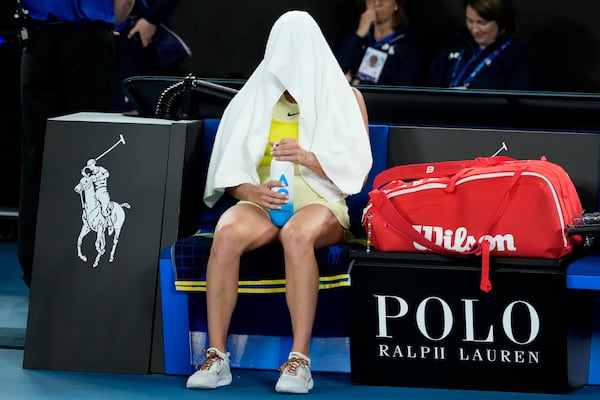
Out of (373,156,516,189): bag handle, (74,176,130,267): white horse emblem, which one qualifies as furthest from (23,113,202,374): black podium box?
(373,156,516,189): bag handle

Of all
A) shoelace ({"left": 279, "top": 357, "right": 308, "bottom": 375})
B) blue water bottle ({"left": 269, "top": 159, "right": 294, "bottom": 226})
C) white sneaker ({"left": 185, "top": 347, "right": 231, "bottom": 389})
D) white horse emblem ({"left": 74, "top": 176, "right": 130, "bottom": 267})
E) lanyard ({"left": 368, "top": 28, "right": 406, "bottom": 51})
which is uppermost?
lanyard ({"left": 368, "top": 28, "right": 406, "bottom": 51})

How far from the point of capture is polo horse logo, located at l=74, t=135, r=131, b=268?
4.35 m

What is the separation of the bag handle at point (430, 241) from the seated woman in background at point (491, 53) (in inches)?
105

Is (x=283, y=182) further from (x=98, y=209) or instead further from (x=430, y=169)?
(x=98, y=209)

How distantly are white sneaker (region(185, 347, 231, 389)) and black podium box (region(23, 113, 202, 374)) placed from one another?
29 centimetres

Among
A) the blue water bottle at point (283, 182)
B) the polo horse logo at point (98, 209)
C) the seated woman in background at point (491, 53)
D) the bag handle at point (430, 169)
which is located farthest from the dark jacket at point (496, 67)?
the polo horse logo at point (98, 209)

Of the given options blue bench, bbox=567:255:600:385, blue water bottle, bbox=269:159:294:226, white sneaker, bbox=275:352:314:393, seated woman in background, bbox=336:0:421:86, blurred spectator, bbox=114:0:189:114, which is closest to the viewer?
blue bench, bbox=567:255:600:385

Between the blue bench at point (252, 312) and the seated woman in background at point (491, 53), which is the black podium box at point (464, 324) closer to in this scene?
the blue bench at point (252, 312)

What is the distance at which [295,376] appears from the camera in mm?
3990

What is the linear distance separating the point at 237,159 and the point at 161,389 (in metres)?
0.84

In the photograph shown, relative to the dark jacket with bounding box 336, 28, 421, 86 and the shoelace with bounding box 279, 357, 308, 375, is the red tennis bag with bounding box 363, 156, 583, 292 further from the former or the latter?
the dark jacket with bounding box 336, 28, 421, 86

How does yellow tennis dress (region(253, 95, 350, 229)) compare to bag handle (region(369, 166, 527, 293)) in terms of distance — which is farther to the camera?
yellow tennis dress (region(253, 95, 350, 229))

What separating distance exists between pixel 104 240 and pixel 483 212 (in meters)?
1.33

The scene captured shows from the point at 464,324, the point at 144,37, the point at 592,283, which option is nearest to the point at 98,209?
the point at 464,324
